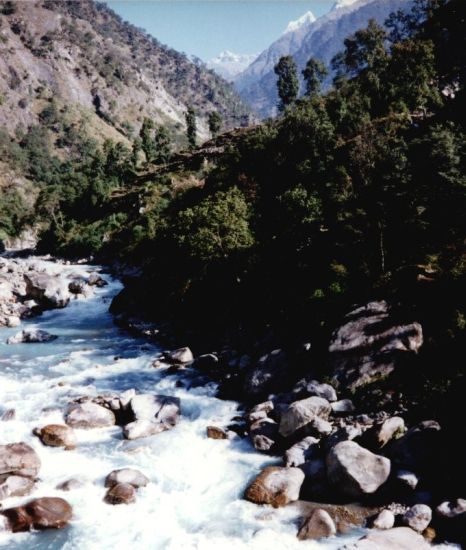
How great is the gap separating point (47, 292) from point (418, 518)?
43.4 m

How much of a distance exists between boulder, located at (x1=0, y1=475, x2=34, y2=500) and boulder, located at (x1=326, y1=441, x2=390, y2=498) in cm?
1242

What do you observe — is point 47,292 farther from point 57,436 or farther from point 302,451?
point 302,451

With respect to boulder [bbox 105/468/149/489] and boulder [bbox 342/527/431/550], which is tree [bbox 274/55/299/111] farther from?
boulder [bbox 342/527/431/550]

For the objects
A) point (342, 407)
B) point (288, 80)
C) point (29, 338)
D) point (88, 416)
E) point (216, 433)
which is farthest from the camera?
point (288, 80)

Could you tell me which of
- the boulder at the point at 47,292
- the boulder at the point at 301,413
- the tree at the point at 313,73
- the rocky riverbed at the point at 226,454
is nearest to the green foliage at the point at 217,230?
the rocky riverbed at the point at 226,454

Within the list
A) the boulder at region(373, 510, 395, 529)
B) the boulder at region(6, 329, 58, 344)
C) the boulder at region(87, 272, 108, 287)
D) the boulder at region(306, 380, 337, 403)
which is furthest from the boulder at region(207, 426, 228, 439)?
the boulder at region(87, 272, 108, 287)

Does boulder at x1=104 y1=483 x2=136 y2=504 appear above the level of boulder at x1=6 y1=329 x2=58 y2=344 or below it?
below

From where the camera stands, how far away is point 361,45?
315ft

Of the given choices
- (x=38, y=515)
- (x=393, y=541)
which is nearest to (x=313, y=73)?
(x=393, y=541)

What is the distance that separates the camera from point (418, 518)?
16656 mm

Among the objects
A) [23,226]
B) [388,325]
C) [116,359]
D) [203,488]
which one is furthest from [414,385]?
[23,226]

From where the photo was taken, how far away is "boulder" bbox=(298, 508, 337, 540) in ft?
54.1

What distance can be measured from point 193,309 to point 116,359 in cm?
1062

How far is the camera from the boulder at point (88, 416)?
80.0 feet
